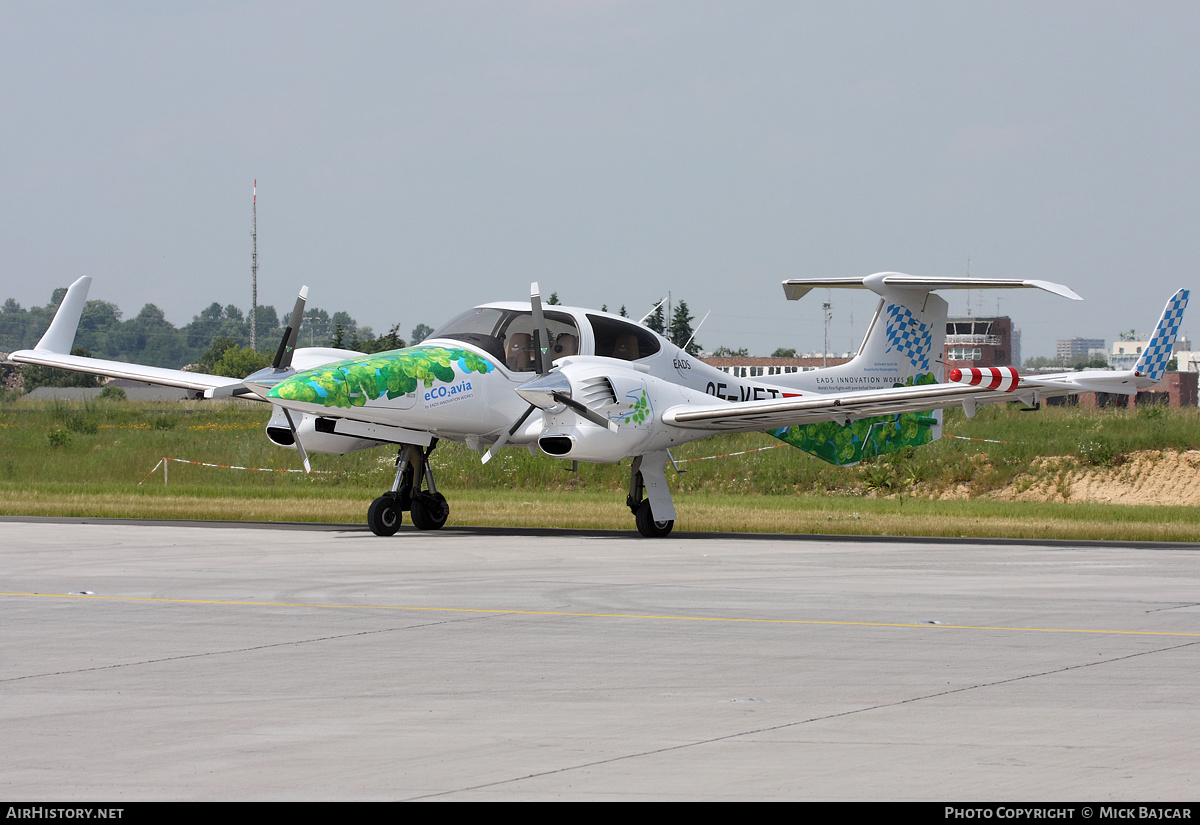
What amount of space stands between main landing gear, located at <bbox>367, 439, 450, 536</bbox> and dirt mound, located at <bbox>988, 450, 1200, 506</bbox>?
770 inches

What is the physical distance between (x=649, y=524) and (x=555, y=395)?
3.08 metres

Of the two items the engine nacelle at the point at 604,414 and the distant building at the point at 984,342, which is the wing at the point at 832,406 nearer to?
the engine nacelle at the point at 604,414

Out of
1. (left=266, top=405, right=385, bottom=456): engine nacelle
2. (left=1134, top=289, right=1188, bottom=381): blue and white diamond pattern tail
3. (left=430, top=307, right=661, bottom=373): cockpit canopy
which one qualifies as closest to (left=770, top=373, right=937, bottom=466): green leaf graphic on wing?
(left=430, top=307, right=661, bottom=373): cockpit canopy

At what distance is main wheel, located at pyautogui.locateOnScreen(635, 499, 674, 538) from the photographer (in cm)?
2097

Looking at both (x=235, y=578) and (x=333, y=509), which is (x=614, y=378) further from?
(x=333, y=509)

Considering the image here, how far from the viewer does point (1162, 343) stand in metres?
18.6

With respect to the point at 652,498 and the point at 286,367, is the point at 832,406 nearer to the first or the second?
the point at 652,498

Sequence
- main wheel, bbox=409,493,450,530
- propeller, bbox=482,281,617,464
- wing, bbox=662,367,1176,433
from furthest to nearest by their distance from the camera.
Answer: main wheel, bbox=409,493,450,530, propeller, bbox=482,281,617,464, wing, bbox=662,367,1176,433

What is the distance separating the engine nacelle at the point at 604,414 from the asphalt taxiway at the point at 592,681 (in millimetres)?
4113

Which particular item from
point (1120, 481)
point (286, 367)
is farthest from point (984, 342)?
point (286, 367)

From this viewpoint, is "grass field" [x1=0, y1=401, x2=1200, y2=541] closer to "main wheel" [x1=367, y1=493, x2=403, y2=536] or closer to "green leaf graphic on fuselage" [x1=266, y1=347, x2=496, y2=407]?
"main wheel" [x1=367, y1=493, x2=403, y2=536]

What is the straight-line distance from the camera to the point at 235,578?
14.0 m

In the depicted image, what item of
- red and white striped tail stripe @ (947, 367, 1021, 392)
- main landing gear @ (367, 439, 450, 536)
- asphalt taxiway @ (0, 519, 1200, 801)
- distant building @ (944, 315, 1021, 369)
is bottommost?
asphalt taxiway @ (0, 519, 1200, 801)

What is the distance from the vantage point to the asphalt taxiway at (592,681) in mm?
5734
